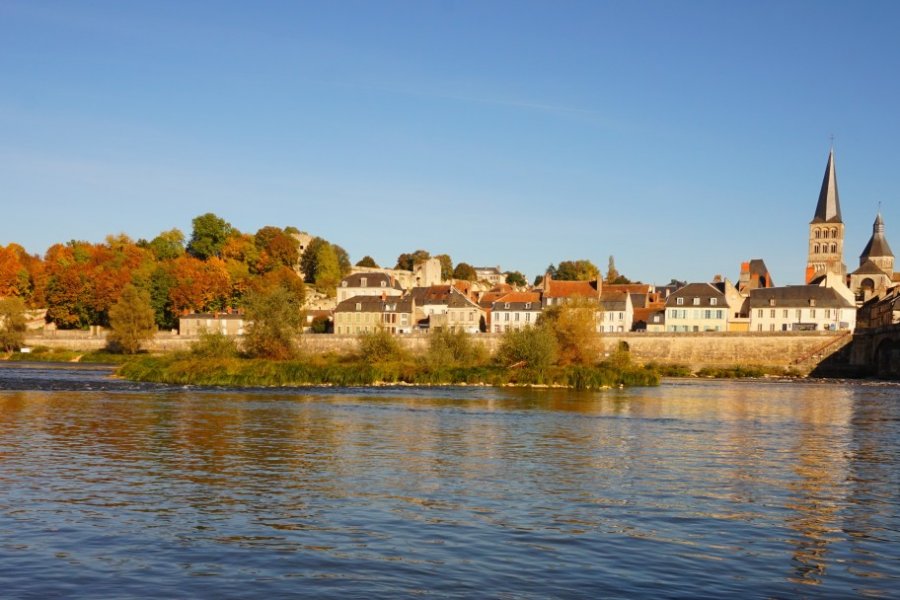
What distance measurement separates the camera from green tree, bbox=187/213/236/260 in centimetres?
12625

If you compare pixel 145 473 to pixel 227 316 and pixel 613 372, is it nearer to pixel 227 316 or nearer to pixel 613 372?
pixel 613 372

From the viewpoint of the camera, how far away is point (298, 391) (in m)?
47.1

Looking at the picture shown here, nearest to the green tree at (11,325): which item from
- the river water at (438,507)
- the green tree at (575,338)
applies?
the green tree at (575,338)

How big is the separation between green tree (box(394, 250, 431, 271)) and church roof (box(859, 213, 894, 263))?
73.9m

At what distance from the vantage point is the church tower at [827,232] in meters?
126

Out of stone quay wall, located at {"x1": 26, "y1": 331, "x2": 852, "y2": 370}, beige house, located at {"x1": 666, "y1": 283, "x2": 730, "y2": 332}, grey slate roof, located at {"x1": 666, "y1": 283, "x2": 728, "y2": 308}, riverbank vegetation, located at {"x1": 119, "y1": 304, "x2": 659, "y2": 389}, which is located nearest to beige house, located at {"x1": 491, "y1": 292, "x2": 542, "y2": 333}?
stone quay wall, located at {"x1": 26, "y1": 331, "x2": 852, "y2": 370}

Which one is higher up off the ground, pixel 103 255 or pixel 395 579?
pixel 103 255

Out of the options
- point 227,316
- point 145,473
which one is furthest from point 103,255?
point 145,473

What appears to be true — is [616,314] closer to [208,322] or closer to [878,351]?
[878,351]

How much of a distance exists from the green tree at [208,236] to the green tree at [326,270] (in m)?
14.2

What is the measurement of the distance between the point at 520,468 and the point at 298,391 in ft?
91.1

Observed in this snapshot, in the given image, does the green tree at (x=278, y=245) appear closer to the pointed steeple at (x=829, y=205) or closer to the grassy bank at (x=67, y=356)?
the grassy bank at (x=67, y=356)

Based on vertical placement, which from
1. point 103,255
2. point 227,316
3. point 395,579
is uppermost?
point 103,255

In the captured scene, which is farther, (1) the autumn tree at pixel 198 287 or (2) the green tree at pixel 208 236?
(2) the green tree at pixel 208 236
